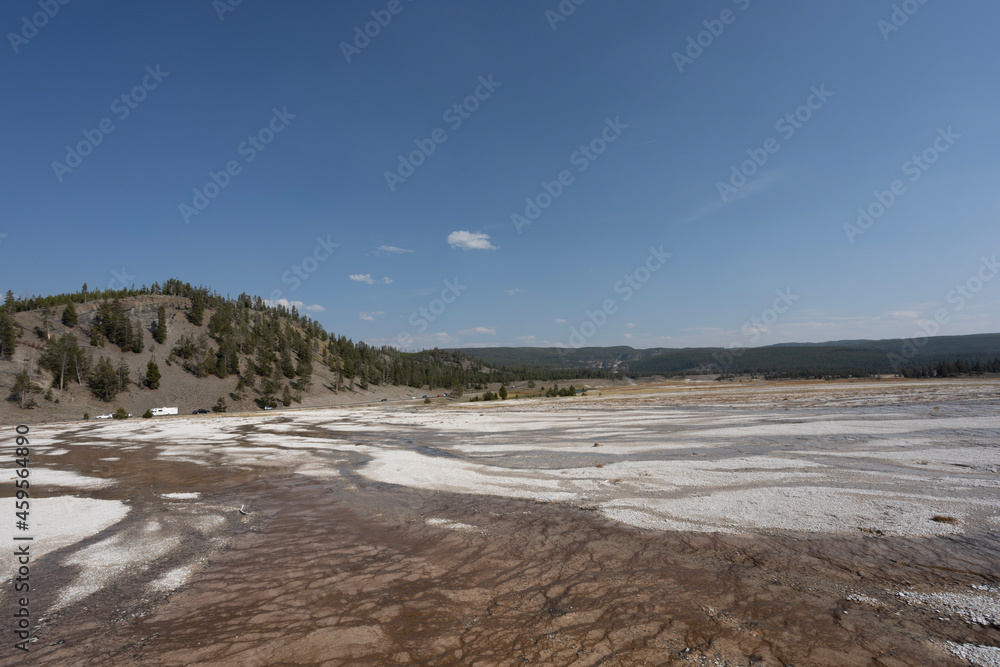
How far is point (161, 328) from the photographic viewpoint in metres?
100

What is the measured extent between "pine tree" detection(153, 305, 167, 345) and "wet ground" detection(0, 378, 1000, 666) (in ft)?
358

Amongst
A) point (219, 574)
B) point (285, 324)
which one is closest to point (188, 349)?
point (285, 324)

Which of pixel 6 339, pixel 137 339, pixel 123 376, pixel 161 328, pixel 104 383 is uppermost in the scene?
pixel 161 328

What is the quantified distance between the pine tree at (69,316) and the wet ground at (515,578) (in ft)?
356

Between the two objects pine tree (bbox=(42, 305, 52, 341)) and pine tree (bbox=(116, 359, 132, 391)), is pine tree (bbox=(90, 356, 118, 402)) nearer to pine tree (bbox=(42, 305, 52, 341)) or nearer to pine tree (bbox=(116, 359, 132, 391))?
pine tree (bbox=(116, 359, 132, 391))

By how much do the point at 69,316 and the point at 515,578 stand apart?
123 metres

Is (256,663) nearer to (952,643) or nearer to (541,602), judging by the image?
(541,602)

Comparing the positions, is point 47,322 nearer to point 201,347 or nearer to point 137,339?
point 137,339

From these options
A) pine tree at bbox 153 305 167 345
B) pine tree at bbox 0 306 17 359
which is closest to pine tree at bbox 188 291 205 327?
pine tree at bbox 153 305 167 345

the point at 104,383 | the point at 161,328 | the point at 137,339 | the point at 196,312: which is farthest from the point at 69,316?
the point at 104,383

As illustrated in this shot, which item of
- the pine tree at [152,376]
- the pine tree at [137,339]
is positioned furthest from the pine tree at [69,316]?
the pine tree at [152,376]

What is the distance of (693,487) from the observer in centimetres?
1095

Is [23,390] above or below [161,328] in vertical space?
below

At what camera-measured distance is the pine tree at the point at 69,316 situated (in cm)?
8869
